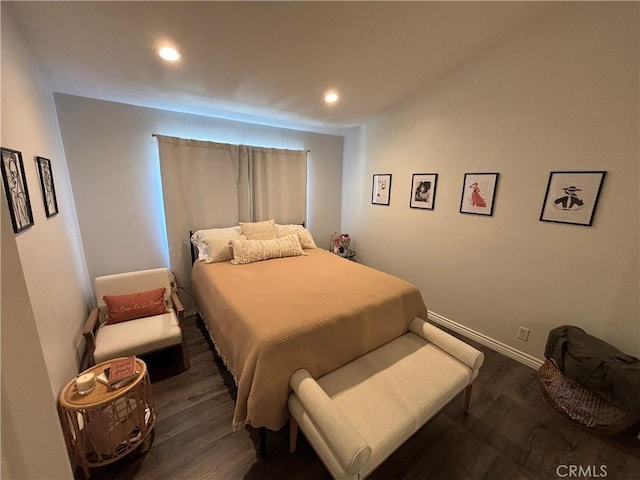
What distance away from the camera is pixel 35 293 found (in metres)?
1.24

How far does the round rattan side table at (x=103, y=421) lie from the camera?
4.15 feet

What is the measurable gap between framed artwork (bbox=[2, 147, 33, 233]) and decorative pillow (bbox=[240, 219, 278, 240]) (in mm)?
1769

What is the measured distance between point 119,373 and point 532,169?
3.17m

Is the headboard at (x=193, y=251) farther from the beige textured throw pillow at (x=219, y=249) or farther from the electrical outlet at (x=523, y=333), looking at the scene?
the electrical outlet at (x=523, y=333)

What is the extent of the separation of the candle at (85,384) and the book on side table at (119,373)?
47mm

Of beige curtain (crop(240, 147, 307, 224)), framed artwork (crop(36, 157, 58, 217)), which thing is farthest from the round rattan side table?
beige curtain (crop(240, 147, 307, 224))

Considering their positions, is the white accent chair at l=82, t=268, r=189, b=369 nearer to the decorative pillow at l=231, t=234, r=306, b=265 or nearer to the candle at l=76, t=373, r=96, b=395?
the candle at l=76, t=373, r=96, b=395

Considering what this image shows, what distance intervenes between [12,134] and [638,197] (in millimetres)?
3559

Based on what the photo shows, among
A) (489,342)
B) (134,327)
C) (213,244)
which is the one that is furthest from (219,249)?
(489,342)

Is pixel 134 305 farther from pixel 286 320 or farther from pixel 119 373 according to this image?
pixel 286 320

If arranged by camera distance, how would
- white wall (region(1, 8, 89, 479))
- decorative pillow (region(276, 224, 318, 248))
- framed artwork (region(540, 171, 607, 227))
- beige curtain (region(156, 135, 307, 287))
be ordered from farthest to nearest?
decorative pillow (region(276, 224, 318, 248)), beige curtain (region(156, 135, 307, 287)), framed artwork (region(540, 171, 607, 227)), white wall (region(1, 8, 89, 479))

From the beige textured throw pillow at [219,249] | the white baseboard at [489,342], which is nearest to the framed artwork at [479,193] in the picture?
the white baseboard at [489,342]

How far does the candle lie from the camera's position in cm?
131

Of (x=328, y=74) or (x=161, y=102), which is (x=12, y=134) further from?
(x=328, y=74)
